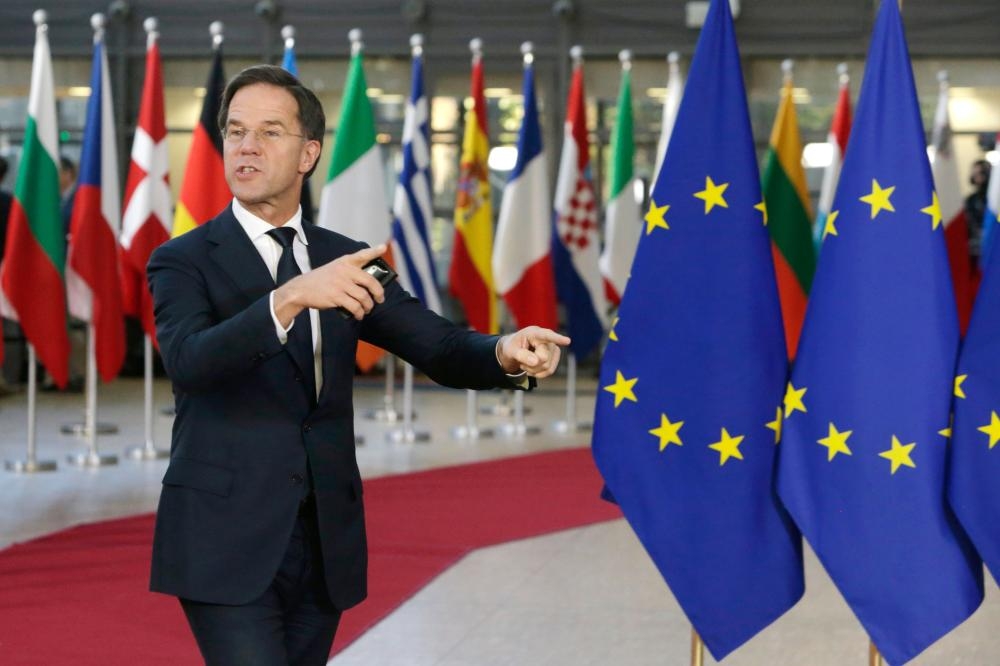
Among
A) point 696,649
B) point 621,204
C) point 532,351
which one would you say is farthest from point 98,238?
point 532,351

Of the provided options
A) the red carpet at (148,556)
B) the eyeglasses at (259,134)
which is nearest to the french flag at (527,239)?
the red carpet at (148,556)

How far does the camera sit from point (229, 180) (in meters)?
2.58

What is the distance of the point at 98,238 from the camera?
907cm

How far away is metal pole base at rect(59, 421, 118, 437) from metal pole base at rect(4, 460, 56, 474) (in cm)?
129

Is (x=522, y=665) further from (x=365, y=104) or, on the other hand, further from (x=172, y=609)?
(x=365, y=104)

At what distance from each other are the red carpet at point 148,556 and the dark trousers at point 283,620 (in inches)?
84.5

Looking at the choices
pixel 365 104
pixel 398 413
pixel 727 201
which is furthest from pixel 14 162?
pixel 727 201

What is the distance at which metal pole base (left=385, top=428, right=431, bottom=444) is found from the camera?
1048 centimetres

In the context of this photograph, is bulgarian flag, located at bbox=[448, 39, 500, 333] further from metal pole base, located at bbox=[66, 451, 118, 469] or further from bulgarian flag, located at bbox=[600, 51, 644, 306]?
metal pole base, located at bbox=[66, 451, 118, 469]

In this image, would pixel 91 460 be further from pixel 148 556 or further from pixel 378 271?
pixel 378 271

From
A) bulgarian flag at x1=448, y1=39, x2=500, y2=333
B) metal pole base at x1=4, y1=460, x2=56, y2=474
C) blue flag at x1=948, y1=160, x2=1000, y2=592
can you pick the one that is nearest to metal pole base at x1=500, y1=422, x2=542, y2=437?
bulgarian flag at x1=448, y1=39, x2=500, y2=333

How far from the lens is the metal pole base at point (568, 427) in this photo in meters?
11.1

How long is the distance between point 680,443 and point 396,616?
77.1 inches

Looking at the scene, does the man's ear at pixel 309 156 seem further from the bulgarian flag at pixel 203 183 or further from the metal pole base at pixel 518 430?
the metal pole base at pixel 518 430
